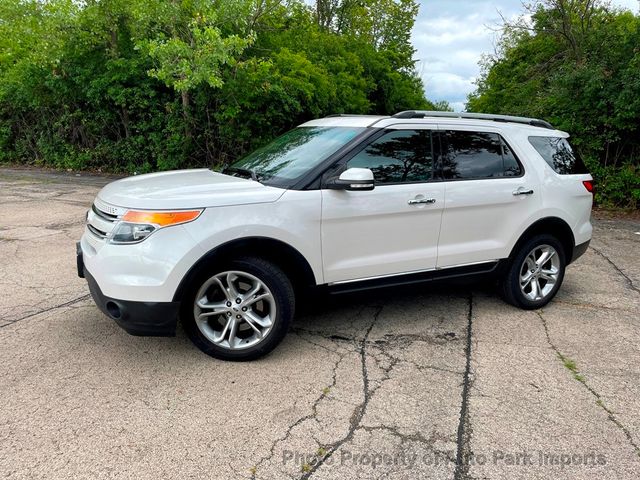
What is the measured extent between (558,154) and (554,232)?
0.78 metres

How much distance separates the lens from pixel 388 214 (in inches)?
158

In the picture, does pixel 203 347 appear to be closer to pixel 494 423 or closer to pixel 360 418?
pixel 360 418

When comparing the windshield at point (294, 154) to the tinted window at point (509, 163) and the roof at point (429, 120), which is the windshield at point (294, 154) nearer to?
the roof at point (429, 120)

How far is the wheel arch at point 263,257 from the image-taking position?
338 cm

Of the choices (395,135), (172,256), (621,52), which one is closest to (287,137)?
(395,135)

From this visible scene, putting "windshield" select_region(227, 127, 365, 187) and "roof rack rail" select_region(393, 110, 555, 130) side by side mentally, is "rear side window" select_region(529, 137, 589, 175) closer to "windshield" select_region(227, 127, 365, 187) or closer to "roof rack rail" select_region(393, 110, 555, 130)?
"roof rack rail" select_region(393, 110, 555, 130)

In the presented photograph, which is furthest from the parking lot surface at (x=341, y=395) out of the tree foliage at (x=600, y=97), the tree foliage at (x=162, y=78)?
the tree foliage at (x=162, y=78)

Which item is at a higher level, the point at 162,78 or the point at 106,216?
the point at 162,78

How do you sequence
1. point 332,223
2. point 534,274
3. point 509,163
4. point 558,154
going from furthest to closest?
point 558,154, point 534,274, point 509,163, point 332,223

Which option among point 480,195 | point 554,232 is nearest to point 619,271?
point 554,232

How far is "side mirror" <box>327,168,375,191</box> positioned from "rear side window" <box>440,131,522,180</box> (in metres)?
0.96

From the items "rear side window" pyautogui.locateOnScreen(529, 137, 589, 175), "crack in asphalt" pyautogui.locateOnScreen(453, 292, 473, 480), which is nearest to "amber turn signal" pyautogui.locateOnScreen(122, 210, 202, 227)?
"crack in asphalt" pyautogui.locateOnScreen(453, 292, 473, 480)

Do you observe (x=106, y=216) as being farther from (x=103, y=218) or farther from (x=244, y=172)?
(x=244, y=172)

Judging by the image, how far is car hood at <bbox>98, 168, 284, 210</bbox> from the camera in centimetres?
340
